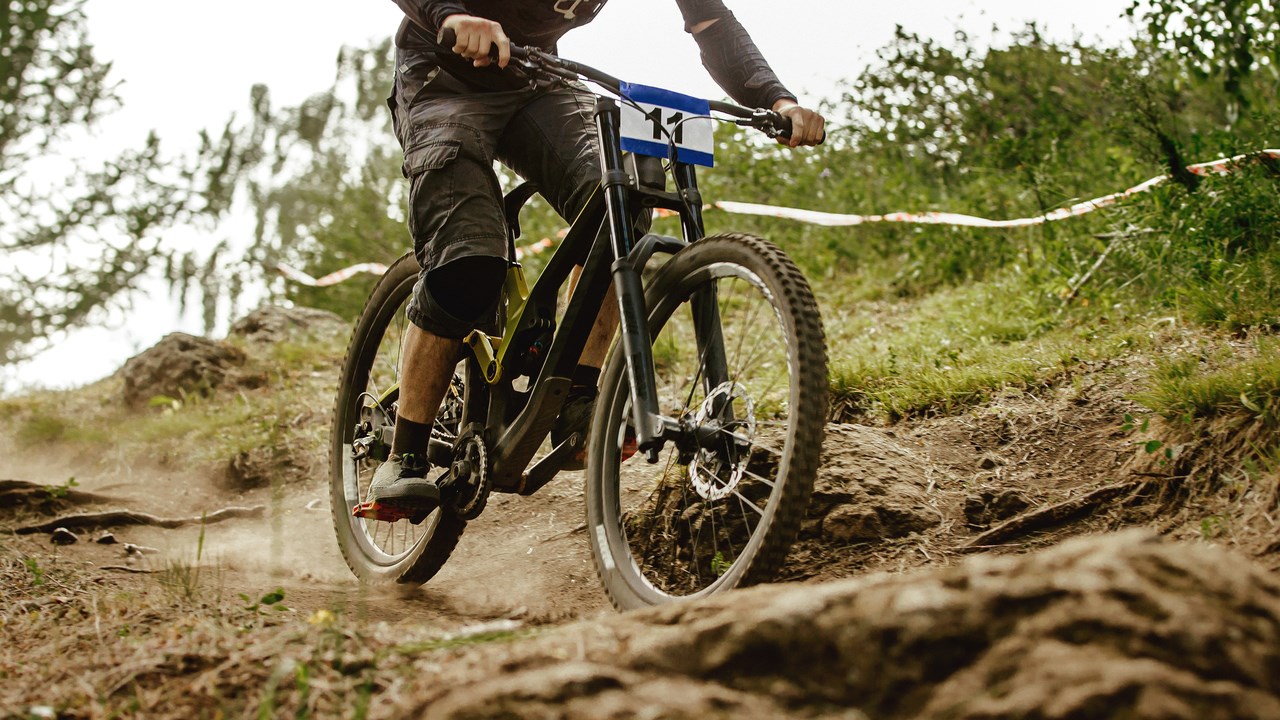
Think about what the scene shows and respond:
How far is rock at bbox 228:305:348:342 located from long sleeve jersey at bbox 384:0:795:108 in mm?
5482

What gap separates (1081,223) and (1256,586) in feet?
13.9

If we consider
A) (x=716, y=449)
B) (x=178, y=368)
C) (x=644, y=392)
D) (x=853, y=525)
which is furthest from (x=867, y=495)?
(x=178, y=368)

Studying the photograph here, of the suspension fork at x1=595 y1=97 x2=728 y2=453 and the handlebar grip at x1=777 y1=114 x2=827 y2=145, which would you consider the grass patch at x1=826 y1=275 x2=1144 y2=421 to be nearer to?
the handlebar grip at x1=777 y1=114 x2=827 y2=145

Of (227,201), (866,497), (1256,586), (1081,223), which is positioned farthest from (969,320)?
(227,201)

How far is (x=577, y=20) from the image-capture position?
3.04 m

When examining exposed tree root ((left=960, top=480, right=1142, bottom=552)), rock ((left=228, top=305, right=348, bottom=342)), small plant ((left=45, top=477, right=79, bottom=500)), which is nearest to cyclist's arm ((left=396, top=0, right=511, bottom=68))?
exposed tree root ((left=960, top=480, right=1142, bottom=552))

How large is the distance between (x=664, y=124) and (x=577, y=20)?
0.71m

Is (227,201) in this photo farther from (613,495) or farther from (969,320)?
(613,495)

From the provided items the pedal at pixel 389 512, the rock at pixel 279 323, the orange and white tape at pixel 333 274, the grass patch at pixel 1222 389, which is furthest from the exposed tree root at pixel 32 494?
the grass patch at pixel 1222 389

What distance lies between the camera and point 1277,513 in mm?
A: 2104

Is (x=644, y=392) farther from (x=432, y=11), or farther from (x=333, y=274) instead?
(x=333, y=274)

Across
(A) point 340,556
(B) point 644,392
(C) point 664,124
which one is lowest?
(A) point 340,556

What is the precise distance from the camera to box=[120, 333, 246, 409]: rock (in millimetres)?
6863

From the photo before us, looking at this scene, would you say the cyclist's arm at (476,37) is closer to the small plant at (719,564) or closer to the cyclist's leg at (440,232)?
the cyclist's leg at (440,232)
